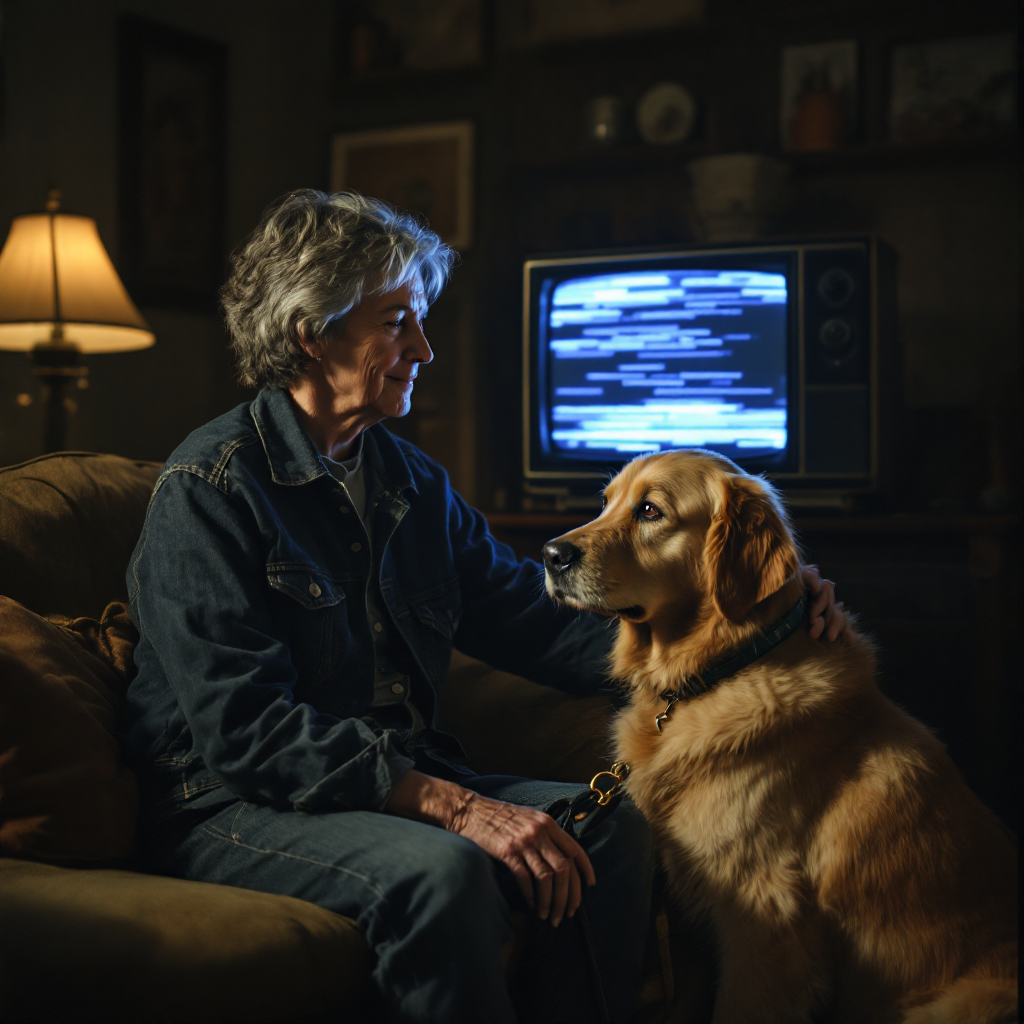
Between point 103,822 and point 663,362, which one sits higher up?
point 663,362

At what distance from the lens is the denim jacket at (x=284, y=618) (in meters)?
1.22

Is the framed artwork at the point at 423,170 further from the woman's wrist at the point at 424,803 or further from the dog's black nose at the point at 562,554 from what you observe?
the woman's wrist at the point at 424,803

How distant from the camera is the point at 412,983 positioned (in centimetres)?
111

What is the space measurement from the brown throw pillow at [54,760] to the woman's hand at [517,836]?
14.7 inches

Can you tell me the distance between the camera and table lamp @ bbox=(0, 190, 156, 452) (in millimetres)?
2613

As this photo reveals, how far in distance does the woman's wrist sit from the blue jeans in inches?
1.3

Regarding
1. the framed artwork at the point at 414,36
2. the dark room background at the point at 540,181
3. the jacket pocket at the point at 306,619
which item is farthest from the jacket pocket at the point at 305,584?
the framed artwork at the point at 414,36

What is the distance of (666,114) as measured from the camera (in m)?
3.21

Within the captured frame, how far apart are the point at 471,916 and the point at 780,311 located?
1794 mm

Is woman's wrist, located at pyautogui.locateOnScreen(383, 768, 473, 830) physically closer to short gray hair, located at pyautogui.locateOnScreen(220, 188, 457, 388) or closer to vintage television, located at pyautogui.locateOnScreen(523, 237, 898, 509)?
short gray hair, located at pyautogui.locateOnScreen(220, 188, 457, 388)

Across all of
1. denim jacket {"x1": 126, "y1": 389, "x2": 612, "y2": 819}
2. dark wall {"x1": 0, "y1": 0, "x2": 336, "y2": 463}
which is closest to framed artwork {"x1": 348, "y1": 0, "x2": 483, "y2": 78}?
dark wall {"x1": 0, "y1": 0, "x2": 336, "y2": 463}

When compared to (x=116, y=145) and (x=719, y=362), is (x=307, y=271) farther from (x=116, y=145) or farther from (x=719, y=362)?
(x=116, y=145)

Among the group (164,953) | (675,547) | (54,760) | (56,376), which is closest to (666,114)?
(56,376)

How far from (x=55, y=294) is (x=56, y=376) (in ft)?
0.87
